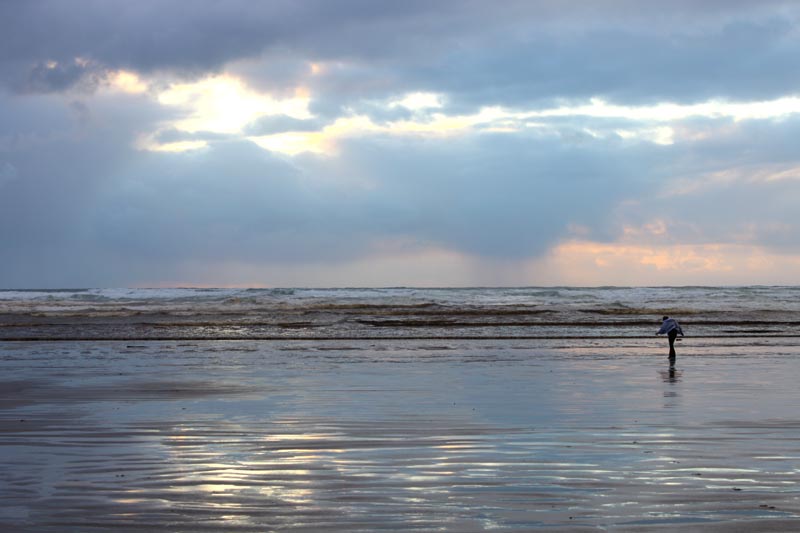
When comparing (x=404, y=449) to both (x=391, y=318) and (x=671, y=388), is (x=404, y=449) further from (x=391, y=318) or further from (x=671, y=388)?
(x=391, y=318)

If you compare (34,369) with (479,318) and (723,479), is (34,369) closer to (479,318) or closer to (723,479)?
→ (723,479)

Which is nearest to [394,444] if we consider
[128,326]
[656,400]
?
[656,400]

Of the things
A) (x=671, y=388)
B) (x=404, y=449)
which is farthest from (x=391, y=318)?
(x=404, y=449)

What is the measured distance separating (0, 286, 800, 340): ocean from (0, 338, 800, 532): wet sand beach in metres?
17.5

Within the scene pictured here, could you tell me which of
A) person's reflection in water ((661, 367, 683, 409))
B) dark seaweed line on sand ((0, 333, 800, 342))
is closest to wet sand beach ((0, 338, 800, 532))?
person's reflection in water ((661, 367, 683, 409))

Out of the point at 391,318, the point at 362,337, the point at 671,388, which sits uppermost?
the point at 671,388

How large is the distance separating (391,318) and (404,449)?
135ft

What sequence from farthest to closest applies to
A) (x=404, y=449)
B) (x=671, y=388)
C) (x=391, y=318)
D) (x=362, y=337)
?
(x=391, y=318), (x=362, y=337), (x=671, y=388), (x=404, y=449)

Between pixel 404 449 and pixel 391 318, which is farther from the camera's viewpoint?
pixel 391 318

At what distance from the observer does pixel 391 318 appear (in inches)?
2021

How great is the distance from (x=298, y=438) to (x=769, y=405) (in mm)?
8567

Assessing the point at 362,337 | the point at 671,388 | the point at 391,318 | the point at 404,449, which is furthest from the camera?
the point at 391,318

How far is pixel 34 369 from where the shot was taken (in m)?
22.7

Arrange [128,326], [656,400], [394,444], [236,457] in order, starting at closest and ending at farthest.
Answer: [236,457], [394,444], [656,400], [128,326]
